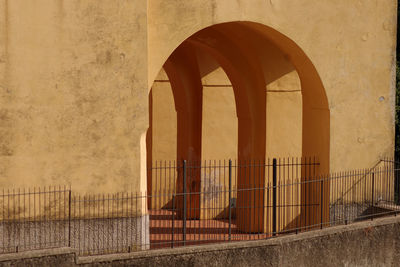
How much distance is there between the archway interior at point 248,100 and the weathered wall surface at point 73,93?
3.18 m

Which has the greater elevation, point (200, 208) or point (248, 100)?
point (248, 100)

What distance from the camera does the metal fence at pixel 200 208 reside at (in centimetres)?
1367

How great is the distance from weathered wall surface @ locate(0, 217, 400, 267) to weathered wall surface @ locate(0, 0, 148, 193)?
159cm

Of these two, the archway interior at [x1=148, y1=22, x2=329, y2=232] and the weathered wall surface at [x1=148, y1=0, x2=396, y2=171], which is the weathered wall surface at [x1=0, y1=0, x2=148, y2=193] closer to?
the weathered wall surface at [x1=148, y1=0, x2=396, y2=171]

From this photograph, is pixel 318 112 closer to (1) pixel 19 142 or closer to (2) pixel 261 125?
(2) pixel 261 125

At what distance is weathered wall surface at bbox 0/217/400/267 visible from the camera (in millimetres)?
12734

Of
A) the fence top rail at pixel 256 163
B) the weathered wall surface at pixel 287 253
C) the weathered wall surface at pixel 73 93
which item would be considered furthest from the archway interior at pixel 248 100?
the weathered wall surface at pixel 73 93

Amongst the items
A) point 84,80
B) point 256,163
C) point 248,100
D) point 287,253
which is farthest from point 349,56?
point 84,80

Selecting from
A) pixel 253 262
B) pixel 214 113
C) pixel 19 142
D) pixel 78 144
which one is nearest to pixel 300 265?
pixel 253 262

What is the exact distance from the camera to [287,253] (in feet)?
47.6

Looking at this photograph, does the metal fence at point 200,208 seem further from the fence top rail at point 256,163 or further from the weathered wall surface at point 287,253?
the weathered wall surface at point 287,253

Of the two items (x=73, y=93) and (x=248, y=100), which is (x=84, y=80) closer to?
(x=73, y=93)

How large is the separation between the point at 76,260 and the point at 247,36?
783cm

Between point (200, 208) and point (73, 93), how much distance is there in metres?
3.28
